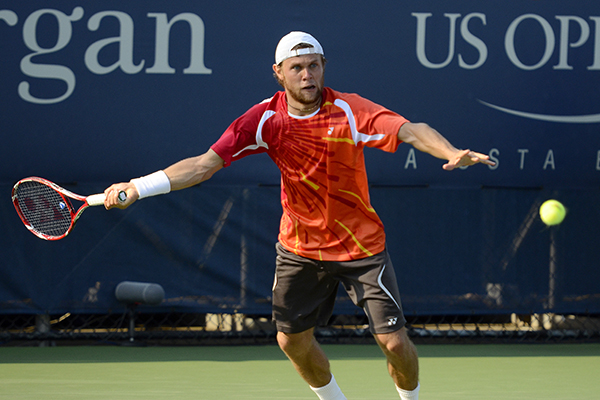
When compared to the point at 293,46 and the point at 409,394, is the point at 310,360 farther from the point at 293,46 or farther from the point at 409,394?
the point at 293,46

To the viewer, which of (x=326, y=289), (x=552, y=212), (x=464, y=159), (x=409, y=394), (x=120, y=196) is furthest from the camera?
(x=552, y=212)

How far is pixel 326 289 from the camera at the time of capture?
307 centimetres

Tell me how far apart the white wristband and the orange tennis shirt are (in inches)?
8.7

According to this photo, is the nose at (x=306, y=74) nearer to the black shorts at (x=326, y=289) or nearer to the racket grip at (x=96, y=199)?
the black shorts at (x=326, y=289)

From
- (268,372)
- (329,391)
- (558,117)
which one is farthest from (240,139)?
(558,117)

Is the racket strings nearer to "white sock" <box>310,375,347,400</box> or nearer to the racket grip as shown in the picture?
the racket grip

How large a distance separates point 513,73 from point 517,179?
704mm

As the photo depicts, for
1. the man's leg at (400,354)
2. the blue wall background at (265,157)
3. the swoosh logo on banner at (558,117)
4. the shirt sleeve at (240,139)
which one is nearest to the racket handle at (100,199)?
the shirt sleeve at (240,139)

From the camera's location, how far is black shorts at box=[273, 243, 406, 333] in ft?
9.46

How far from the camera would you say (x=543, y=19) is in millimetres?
5160

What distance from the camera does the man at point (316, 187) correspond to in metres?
2.84

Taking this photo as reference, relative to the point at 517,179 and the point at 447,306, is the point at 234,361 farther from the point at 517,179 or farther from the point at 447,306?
the point at 517,179

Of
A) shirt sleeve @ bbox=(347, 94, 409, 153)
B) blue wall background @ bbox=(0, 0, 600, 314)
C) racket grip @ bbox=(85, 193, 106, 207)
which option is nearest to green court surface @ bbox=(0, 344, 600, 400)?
blue wall background @ bbox=(0, 0, 600, 314)

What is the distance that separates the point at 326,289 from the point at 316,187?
1.40 ft
